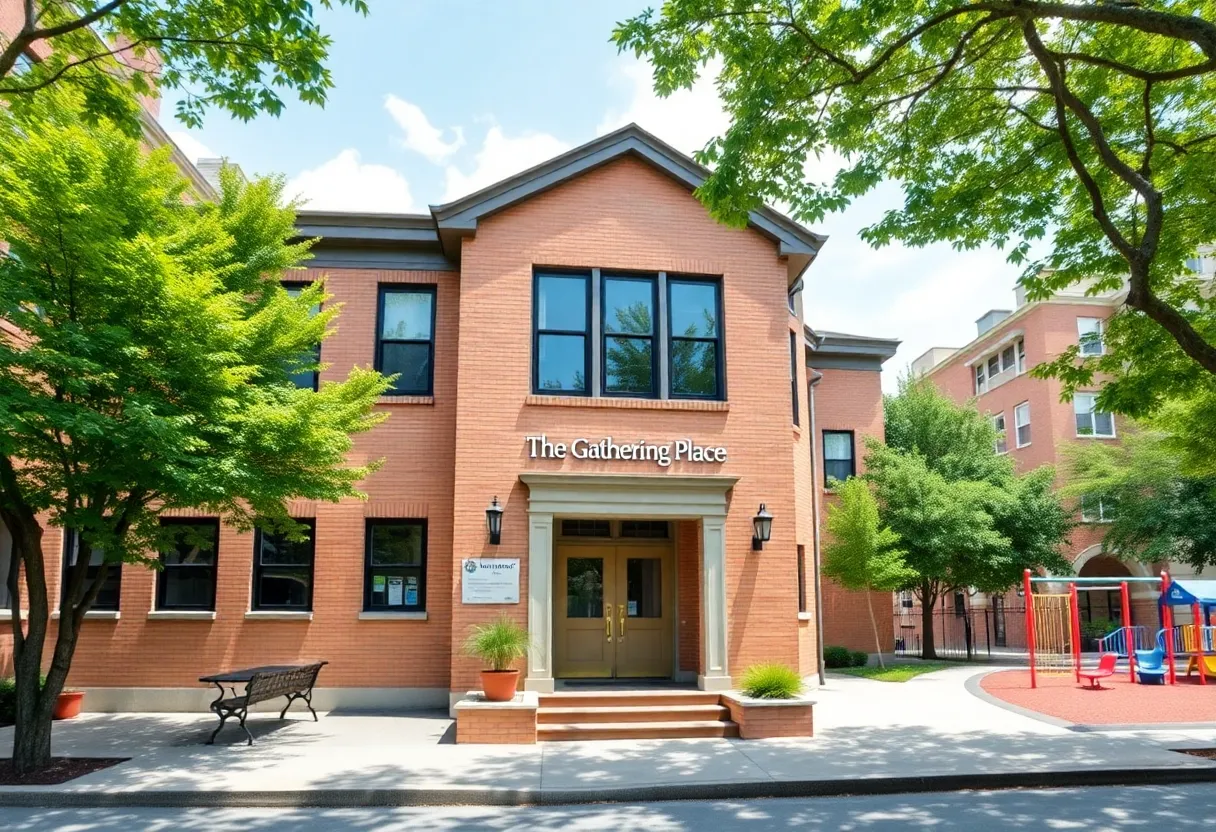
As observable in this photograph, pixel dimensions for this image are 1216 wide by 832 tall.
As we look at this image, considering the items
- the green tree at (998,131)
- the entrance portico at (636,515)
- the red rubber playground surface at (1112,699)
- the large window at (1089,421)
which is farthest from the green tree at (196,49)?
the large window at (1089,421)

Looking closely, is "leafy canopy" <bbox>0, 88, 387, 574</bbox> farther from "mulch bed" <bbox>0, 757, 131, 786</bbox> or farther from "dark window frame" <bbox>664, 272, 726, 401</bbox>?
"dark window frame" <bbox>664, 272, 726, 401</bbox>

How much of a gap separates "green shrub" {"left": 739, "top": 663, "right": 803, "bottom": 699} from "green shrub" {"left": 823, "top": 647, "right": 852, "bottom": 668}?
33.2ft

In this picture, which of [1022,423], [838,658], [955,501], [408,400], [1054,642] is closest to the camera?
[408,400]

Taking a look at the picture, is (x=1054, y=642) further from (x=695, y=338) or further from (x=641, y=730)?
(x=641, y=730)

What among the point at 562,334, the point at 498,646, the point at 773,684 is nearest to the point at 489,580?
the point at 498,646

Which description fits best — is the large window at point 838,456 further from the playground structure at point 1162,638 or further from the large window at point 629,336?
the large window at point 629,336

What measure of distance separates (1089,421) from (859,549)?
19.3 m

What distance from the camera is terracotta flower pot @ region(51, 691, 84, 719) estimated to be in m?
13.2

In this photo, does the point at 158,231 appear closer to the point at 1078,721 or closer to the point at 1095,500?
the point at 1078,721

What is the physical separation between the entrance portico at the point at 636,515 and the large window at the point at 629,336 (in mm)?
1617

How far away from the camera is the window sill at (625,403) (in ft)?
46.2

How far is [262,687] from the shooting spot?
447 inches

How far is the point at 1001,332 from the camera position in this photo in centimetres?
3838

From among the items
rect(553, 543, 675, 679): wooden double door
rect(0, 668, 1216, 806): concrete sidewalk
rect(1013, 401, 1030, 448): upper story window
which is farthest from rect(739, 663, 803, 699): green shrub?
rect(1013, 401, 1030, 448): upper story window
